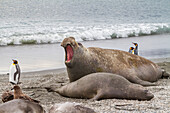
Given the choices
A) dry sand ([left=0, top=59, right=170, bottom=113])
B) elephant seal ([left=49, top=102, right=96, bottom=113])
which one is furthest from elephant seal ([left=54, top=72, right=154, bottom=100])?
elephant seal ([left=49, top=102, right=96, bottom=113])

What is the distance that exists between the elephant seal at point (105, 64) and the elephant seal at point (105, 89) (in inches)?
31.8

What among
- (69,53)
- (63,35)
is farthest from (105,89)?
(63,35)

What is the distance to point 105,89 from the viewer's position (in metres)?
5.49

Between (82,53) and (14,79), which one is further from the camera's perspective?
(14,79)

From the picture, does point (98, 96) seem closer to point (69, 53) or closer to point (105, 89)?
point (105, 89)

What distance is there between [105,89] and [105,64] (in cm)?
174

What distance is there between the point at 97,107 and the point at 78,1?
60.6 metres

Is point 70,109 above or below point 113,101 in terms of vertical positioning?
above

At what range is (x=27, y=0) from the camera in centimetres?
6012

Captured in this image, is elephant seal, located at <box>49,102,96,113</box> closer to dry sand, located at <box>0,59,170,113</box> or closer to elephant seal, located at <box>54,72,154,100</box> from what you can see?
dry sand, located at <box>0,59,170,113</box>

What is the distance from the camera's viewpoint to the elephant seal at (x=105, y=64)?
6.57 meters

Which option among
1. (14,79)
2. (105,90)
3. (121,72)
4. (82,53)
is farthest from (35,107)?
(14,79)

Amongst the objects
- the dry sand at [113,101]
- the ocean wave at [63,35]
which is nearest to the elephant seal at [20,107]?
the dry sand at [113,101]

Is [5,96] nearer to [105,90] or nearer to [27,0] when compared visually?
[105,90]
